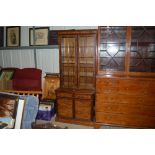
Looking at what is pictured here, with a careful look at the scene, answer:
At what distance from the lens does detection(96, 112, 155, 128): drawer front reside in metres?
2.67

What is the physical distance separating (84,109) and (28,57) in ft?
6.21

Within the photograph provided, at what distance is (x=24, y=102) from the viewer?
1.56m

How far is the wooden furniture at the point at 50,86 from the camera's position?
3.45 m

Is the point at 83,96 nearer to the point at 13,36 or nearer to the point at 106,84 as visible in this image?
the point at 106,84

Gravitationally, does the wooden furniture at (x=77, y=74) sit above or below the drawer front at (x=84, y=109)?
above

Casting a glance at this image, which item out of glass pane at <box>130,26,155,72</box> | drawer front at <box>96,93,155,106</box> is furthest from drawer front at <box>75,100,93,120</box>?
glass pane at <box>130,26,155,72</box>

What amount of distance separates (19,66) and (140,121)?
9.55ft

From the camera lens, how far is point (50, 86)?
3.50m

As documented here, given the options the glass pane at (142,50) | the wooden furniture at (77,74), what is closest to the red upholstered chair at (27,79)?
the wooden furniture at (77,74)

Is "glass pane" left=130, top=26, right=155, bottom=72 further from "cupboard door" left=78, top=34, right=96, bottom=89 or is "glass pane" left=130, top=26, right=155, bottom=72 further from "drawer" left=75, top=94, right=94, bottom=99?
"drawer" left=75, top=94, right=94, bottom=99

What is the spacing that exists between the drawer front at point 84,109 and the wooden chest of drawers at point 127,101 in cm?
18

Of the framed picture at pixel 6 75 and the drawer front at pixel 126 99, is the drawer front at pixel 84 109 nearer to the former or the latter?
the drawer front at pixel 126 99

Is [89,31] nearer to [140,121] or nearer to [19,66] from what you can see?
[140,121]
